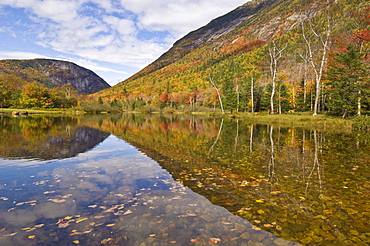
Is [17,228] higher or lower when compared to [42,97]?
lower

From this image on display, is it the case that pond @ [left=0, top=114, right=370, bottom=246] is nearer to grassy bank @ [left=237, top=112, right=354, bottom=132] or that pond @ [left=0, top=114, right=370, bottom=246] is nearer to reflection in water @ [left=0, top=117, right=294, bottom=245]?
reflection in water @ [left=0, top=117, right=294, bottom=245]

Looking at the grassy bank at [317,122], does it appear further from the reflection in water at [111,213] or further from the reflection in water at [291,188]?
the reflection in water at [111,213]

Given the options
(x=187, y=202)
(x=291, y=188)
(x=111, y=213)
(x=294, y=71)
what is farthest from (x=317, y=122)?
(x=294, y=71)

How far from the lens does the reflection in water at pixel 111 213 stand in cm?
357

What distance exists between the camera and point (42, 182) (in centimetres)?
652

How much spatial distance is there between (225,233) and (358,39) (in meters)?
36.0

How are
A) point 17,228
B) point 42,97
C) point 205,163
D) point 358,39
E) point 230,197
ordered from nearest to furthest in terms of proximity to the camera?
point 17,228 → point 230,197 → point 205,163 → point 358,39 → point 42,97

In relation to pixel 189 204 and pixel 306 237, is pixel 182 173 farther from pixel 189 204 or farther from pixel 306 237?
pixel 306 237

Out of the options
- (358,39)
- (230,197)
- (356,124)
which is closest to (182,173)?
(230,197)

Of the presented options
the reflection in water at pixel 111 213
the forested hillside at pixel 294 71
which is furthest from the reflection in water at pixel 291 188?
the forested hillside at pixel 294 71

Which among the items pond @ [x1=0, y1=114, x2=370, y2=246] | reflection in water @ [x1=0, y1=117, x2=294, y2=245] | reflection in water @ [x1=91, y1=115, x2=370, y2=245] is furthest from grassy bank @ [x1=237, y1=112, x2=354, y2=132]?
reflection in water @ [x1=0, y1=117, x2=294, y2=245]

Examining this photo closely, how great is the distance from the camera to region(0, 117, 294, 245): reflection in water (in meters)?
3.57

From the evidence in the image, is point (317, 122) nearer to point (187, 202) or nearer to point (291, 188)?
point (291, 188)

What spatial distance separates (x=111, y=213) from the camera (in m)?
4.45
